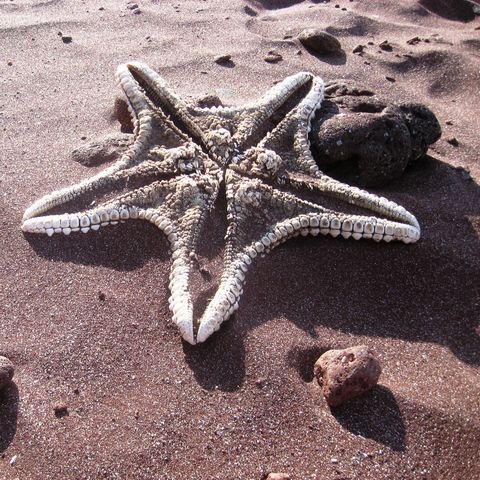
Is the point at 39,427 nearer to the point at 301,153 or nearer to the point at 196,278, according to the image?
the point at 196,278

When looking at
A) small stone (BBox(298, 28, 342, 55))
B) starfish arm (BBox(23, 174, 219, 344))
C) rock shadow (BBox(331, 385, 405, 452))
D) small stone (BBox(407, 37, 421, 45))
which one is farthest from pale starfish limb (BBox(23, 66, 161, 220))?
small stone (BBox(407, 37, 421, 45))

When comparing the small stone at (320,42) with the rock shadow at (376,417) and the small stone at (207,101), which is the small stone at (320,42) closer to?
the small stone at (207,101)

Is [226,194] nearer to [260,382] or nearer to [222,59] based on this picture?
[260,382]

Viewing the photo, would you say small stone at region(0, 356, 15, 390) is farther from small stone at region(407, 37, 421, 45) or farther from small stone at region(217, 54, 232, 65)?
small stone at region(407, 37, 421, 45)

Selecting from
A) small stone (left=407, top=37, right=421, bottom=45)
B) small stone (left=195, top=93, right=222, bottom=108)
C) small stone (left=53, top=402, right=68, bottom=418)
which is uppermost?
small stone (left=195, top=93, right=222, bottom=108)

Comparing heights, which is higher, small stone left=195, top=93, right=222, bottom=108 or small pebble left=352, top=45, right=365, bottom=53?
small stone left=195, top=93, right=222, bottom=108

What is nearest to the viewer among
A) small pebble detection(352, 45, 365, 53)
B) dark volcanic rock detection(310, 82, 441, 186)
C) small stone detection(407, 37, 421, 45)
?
dark volcanic rock detection(310, 82, 441, 186)
